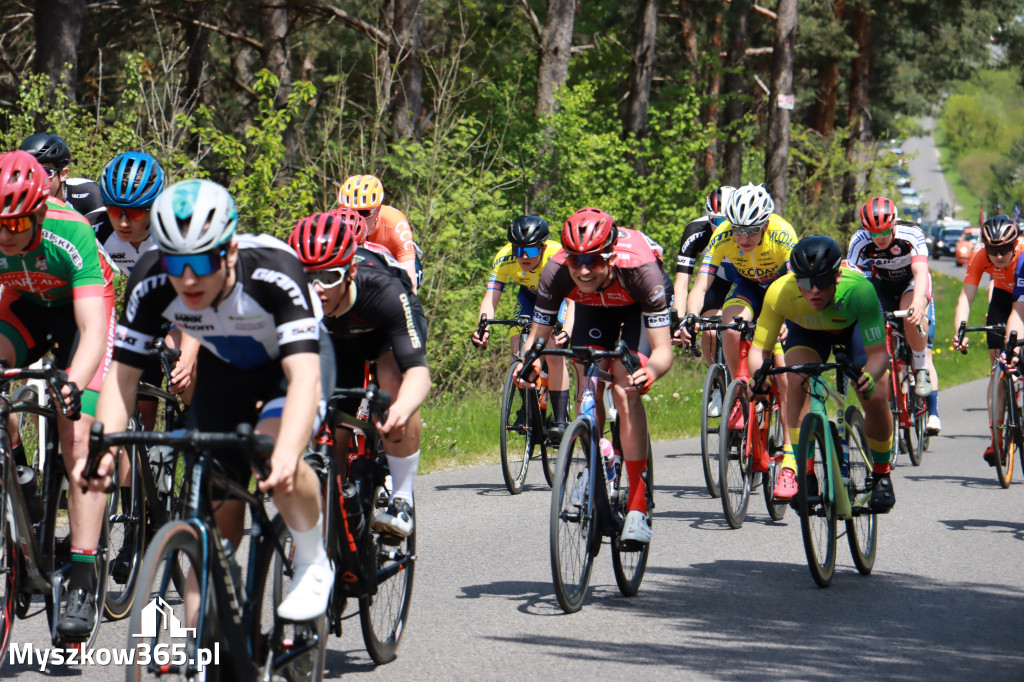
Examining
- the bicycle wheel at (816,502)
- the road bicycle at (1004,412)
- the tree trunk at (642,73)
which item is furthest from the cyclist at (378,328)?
the tree trunk at (642,73)

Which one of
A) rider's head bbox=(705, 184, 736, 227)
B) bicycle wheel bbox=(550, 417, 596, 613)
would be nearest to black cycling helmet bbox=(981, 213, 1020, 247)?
rider's head bbox=(705, 184, 736, 227)

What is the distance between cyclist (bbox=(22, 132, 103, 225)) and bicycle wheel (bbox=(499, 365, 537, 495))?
12.4 feet

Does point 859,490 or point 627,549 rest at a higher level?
point 859,490

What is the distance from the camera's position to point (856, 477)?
7.63 meters

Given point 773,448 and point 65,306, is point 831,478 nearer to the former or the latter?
point 773,448

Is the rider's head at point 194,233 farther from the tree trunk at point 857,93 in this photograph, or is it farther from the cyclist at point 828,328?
the tree trunk at point 857,93

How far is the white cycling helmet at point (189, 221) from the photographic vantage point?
160 inches

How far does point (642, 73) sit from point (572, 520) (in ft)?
64.2

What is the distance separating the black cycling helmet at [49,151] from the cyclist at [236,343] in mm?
3061

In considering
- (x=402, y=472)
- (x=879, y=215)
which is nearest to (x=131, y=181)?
(x=402, y=472)

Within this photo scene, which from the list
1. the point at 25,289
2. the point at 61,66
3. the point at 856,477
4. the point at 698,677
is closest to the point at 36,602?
the point at 25,289

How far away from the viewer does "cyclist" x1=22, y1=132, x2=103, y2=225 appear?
23.5 ft

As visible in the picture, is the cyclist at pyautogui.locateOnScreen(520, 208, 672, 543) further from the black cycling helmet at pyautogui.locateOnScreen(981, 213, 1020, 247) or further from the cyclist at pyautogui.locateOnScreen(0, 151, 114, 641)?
the black cycling helmet at pyautogui.locateOnScreen(981, 213, 1020, 247)

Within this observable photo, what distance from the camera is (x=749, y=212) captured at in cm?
961
